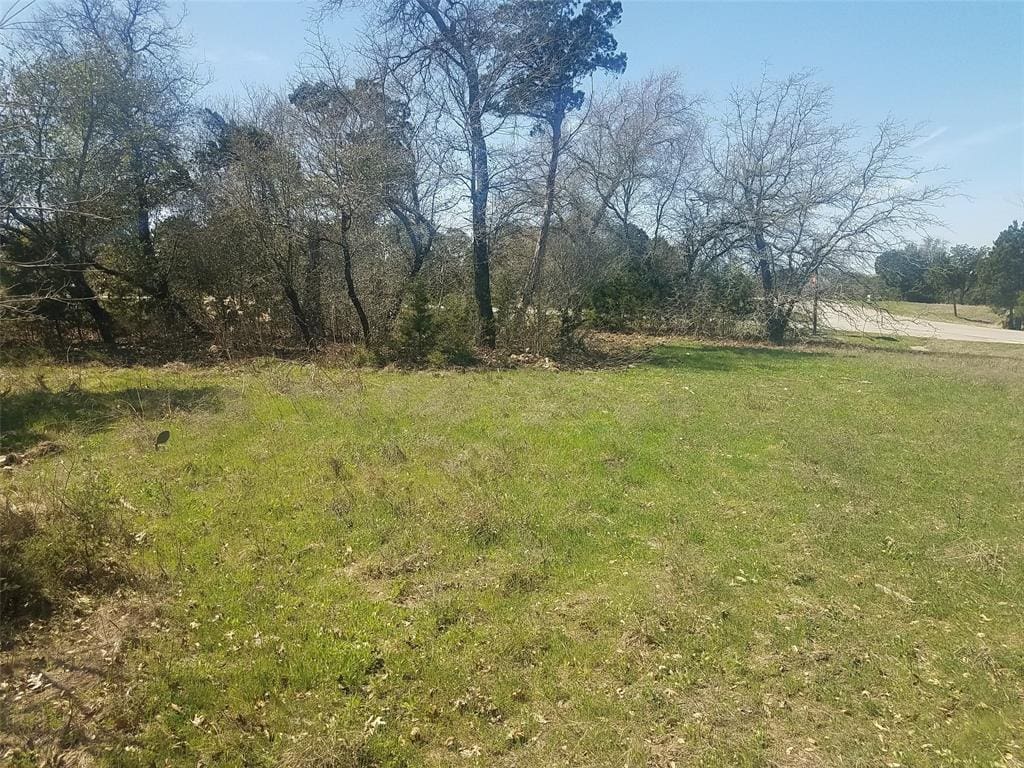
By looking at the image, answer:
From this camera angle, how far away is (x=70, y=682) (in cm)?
301

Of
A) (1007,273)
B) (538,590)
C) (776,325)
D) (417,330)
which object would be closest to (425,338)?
(417,330)

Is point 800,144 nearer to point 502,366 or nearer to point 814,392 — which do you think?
point 814,392

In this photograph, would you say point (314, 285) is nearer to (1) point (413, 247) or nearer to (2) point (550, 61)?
(1) point (413, 247)

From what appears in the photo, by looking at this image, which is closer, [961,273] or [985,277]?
[985,277]

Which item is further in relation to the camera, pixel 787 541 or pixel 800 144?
pixel 800 144

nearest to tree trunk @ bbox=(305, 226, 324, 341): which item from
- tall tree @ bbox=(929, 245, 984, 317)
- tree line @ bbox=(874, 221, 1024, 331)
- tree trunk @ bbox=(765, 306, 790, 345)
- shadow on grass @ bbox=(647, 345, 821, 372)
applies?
shadow on grass @ bbox=(647, 345, 821, 372)

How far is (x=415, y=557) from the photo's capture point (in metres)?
4.47

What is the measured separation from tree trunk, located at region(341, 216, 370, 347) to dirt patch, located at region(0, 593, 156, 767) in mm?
10788

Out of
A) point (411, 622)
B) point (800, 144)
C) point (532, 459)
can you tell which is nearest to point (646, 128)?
point (800, 144)

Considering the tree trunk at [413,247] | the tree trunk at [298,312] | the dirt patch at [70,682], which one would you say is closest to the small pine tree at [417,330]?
the tree trunk at [413,247]

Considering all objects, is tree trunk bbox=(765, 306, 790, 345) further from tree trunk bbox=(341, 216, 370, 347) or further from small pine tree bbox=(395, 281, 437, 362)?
tree trunk bbox=(341, 216, 370, 347)

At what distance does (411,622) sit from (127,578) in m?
2.11

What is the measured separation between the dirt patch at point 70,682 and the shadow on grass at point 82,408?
13.6 feet

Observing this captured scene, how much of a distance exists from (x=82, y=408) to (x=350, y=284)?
22.5 feet
